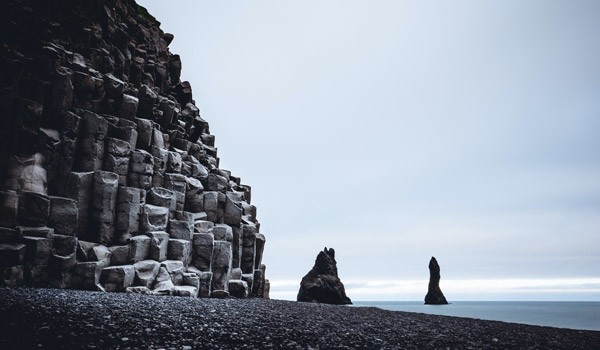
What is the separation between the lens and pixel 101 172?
31906 mm

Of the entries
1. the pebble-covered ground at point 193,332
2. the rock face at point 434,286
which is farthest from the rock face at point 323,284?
the pebble-covered ground at point 193,332

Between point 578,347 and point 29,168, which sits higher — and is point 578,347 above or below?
below

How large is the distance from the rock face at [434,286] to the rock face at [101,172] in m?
133

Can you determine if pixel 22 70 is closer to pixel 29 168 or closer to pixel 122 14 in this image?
pixel 29 168

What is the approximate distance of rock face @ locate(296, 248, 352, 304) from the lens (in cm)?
9450

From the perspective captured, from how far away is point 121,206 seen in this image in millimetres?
32656

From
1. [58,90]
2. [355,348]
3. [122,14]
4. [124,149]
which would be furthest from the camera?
[122,14]

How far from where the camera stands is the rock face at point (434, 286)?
158 metres

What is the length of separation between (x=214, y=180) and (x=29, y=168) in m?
19.2

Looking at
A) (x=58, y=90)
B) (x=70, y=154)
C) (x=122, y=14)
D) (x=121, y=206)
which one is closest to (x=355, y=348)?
(x=121, y=206)

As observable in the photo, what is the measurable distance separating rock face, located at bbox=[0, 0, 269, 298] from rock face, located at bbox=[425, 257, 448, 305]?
436 feet

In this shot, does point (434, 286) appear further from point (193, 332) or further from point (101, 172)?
point (193, 332)

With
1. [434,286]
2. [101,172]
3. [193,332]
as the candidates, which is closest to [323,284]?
[101,172]

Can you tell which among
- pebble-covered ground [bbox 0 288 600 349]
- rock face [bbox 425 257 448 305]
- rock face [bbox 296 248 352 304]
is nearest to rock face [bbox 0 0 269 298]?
pebble-covered ground [bbox 0 288 600 349]
